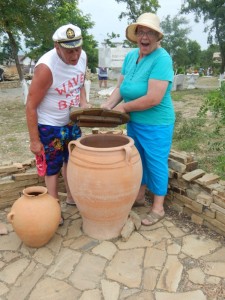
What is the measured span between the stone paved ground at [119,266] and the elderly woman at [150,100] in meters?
0.42

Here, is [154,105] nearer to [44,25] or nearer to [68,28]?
[68,28]

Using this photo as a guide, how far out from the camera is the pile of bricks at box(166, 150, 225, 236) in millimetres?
3115

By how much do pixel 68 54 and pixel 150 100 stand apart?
795 millimetres

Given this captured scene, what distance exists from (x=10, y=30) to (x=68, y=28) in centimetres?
733

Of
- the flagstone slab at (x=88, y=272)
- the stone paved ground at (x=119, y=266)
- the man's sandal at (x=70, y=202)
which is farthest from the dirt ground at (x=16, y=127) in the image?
the flagstone slab at (x=88, y=272)

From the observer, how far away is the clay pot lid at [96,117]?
9.38 feet

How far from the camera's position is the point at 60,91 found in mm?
2914

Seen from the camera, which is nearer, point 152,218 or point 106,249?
point 106,249

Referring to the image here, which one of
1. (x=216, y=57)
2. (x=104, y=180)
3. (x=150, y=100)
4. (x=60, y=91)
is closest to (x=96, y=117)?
(x=60, y=91)

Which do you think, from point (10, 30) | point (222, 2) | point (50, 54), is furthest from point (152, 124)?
point (222, 2)

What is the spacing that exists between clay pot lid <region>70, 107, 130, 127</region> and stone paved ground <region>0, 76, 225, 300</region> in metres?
1.04

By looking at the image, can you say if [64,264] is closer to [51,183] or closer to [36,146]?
[51,183]

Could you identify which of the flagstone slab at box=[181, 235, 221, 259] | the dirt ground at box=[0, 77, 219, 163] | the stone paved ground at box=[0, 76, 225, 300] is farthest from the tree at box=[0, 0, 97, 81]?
the flagstone slab at box=[181, 235, 221, 259]

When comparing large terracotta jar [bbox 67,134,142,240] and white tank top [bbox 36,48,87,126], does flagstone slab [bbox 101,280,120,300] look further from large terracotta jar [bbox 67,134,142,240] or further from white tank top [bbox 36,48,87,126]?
white tank top [bbox 36,48,87,126]
